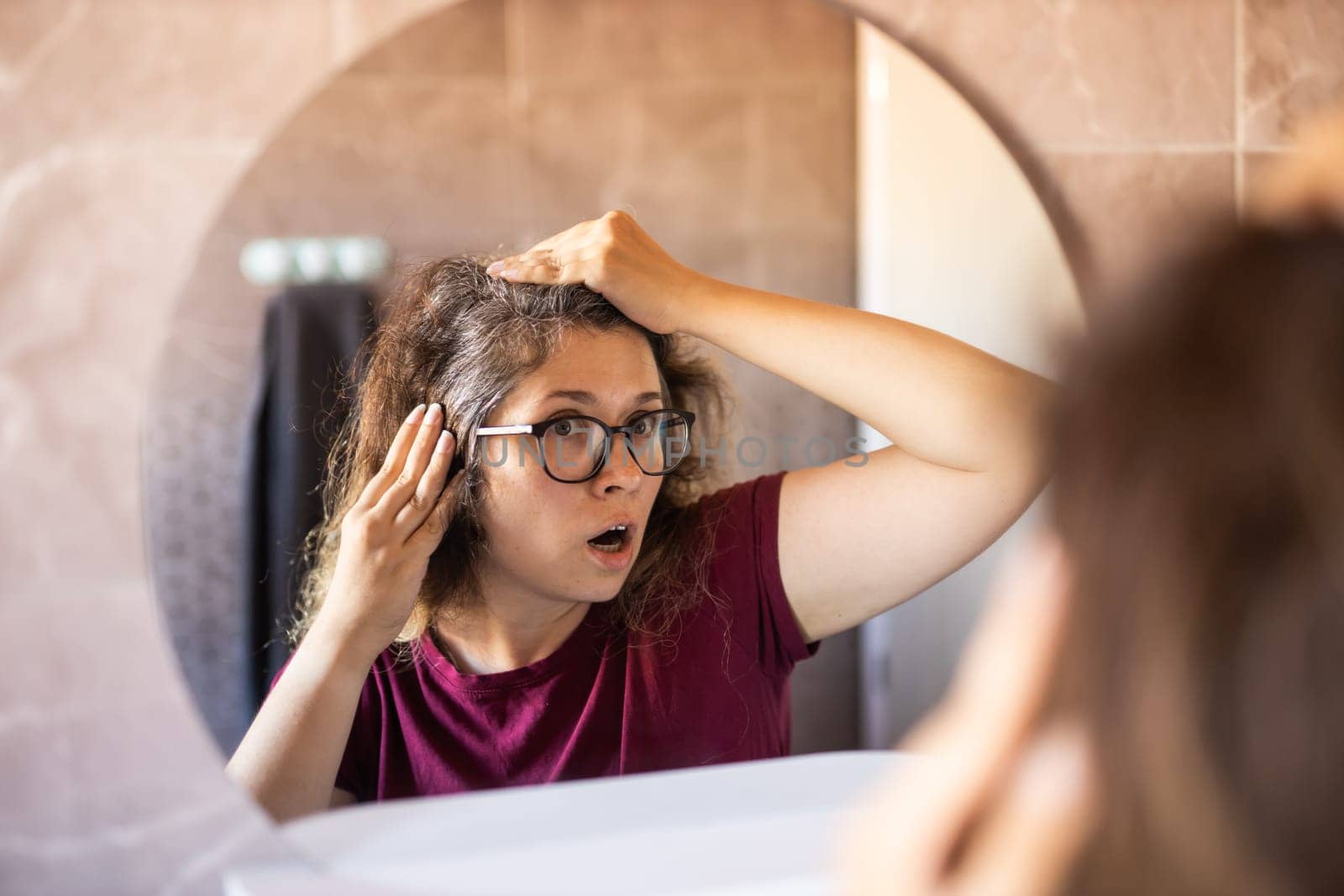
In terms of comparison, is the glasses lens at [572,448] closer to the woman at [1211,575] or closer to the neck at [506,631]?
the neck at [506,631]

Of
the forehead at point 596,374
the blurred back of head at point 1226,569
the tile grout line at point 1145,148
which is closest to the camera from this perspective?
the blurred back of head at point 1226,569

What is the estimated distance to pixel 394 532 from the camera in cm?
71

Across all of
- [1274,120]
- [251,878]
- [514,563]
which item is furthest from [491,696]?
[1274,120]

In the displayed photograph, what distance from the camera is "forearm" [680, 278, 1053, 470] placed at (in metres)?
0.74

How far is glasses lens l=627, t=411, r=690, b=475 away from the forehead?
2cm

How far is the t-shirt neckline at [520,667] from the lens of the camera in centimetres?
72

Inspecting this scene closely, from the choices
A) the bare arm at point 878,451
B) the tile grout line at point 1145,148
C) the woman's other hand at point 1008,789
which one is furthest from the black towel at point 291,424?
the tile grout line at point 1145,148

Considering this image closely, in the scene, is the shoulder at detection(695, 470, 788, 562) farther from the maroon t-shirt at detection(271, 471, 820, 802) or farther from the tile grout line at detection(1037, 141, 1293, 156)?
the tile grout line at detection(1037, 141, 1293, 156)

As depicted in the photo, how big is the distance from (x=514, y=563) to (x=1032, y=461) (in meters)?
0.36

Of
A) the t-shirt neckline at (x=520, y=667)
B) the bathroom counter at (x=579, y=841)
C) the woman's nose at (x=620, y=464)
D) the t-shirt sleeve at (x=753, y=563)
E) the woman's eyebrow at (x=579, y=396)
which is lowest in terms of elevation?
the bathroom counter at (x=579, y=841)

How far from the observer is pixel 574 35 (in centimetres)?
74

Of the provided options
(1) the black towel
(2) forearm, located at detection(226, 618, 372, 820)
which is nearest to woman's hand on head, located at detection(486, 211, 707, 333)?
(1) the black towel

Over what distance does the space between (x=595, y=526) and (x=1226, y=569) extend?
41 centimetres

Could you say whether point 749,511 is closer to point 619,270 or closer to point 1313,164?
point 619,270
